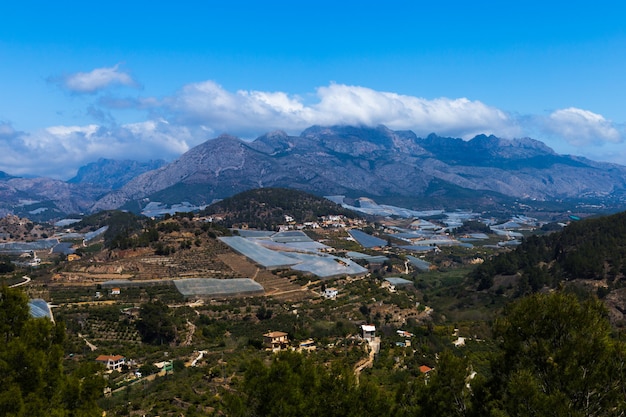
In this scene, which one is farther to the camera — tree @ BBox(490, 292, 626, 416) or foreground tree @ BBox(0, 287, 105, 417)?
foreground tree @ BBox(0, 287, 105, 417)

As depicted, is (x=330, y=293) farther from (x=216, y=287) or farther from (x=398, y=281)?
(x=398, y=281)

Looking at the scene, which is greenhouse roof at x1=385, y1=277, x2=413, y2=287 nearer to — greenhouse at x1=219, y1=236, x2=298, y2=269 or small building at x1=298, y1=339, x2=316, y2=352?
greenhouse at x1=219, y1=236, x2=298, y2=269

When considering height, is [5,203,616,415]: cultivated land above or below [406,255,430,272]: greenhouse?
above

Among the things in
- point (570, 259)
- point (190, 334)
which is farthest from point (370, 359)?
point (570, 259)

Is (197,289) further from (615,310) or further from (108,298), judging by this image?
(615,310)

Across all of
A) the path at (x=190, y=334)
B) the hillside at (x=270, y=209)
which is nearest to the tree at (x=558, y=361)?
the path at (x=190, y=334)

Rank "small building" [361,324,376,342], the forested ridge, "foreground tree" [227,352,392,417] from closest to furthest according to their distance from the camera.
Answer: "foreground tree" [227,352,392,417] < "small building" [361,324,376,342] < the forested ridge

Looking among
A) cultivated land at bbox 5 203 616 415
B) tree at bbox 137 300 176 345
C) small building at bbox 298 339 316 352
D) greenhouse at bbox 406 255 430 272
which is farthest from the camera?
greenhouse at bbox 406 255 430 272

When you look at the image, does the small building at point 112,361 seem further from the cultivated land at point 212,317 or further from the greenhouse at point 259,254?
the greenhouse at point 259,254

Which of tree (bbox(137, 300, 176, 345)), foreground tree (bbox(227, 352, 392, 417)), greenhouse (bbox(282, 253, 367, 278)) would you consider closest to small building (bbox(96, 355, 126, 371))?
tree (bbox(137, 300, 176, 345))
